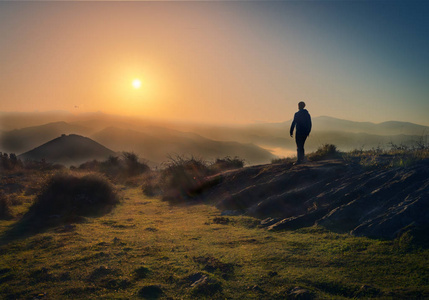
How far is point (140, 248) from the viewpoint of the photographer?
7.54m

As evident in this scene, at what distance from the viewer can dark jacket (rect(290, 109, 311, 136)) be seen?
13.4 m

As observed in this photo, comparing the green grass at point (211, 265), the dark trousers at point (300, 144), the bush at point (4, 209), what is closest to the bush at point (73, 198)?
the bush at point (4, 209)

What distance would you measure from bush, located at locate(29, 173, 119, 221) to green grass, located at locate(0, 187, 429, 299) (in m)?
3.97

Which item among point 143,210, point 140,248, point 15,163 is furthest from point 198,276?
point 15,163

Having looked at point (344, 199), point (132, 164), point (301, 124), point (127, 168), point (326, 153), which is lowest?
point (127, 168)

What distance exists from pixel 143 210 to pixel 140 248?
6.90 meters

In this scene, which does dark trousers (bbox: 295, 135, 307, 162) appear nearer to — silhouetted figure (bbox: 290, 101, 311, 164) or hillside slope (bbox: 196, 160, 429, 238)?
silhouetted figure (bbox: 290, 101, 311, 164)

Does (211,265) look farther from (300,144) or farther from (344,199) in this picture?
(300,144)

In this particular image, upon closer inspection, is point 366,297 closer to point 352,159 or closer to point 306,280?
point 306,280

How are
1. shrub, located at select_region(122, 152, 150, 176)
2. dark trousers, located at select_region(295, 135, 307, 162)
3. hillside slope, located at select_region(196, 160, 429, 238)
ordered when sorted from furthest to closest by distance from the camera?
shrub, located at select_region(122, 152, 150, 176) → dark trousers, located at select_region(295, 135, 307, 162) → hillside slope, located at select_region(196, 160, 429, 238)

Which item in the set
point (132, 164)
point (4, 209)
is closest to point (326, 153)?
point (4, 209)

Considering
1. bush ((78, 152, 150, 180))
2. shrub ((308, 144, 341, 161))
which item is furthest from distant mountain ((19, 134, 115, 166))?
shrub ((308, 144, 341, 161))

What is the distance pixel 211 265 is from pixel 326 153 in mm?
10744

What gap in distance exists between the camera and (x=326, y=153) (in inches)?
587
